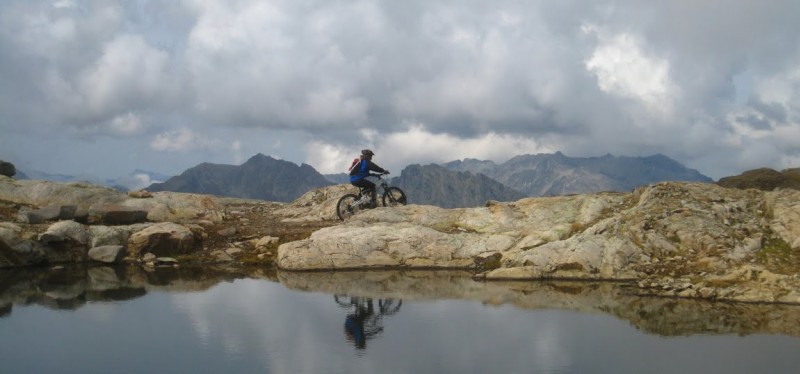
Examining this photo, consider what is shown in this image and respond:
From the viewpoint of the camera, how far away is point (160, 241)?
3073 cm

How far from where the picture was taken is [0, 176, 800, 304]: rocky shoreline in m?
23.8

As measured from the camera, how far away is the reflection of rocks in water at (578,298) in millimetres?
18094

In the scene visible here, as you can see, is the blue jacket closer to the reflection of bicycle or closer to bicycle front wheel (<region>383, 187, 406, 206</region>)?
bicycle front wheel (<region>383, 187, 406, 206</region>)

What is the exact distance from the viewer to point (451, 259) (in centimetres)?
2827

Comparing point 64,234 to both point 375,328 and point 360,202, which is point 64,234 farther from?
point 375,328

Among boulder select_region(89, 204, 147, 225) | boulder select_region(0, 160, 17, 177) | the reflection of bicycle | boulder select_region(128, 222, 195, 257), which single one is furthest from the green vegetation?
boulder select_region(0, 160, 17, 177)

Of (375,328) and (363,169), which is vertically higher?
(363,169)

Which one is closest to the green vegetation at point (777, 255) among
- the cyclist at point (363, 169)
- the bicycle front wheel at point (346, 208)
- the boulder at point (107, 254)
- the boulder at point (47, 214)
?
the cyclist at point (363, 169)

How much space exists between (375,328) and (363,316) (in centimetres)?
167

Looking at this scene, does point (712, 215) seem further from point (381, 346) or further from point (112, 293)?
point (112, 293)

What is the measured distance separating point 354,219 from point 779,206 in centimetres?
2098

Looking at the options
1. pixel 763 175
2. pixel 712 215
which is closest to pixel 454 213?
pixel 712 215

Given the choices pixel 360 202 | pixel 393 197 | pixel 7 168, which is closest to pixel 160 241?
pixel 360 202

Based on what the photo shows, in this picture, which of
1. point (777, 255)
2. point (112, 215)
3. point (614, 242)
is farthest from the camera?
point (112, 215)
